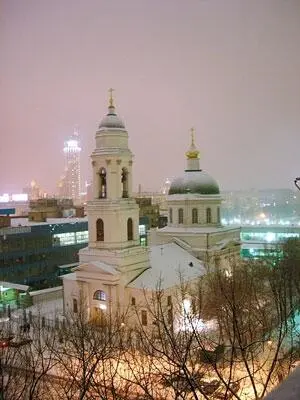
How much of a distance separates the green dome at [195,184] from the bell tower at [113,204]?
1091 centimetres

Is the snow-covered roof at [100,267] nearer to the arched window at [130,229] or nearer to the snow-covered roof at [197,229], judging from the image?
the arched window at [130,229]

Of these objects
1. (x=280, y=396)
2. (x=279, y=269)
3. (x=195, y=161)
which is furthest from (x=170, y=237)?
(x=280, y=396)

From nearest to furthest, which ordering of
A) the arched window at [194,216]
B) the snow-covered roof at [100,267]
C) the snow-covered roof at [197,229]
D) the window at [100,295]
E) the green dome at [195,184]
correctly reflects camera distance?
the snow-covered roof at [100,267], the window at [100,295], the snow-covered roof at [197,229], the arched window at [194,216], the green dome at [195,184]

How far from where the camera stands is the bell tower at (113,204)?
1151 inches

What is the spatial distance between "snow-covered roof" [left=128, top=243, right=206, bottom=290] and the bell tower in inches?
43.4

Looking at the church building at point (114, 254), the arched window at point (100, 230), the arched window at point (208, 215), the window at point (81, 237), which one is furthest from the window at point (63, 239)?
the arched window at point (100, 230)

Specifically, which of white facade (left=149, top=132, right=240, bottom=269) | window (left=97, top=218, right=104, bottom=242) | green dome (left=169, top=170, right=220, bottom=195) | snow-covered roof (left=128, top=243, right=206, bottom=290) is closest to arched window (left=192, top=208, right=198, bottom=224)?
white facade (left=149, top=132, right=240, bottom=269)

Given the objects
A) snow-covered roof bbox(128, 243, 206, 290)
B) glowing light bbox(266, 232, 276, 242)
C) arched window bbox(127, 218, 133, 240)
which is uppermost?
arched window bbox(127, 218, 133, 240)

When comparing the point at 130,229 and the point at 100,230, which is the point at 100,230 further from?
the point at 130,229

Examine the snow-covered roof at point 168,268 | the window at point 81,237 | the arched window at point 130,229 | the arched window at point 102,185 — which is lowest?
the snow-covered roof at point 168,268

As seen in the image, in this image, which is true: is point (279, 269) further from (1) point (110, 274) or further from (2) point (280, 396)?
(2) point (280, 396)

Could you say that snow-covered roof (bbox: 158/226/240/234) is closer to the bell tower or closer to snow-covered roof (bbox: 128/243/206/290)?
snow-covered roof (bbox: 128/243/206/290)

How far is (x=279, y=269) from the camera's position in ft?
99.2

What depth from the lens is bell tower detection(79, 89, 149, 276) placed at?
29234mm
